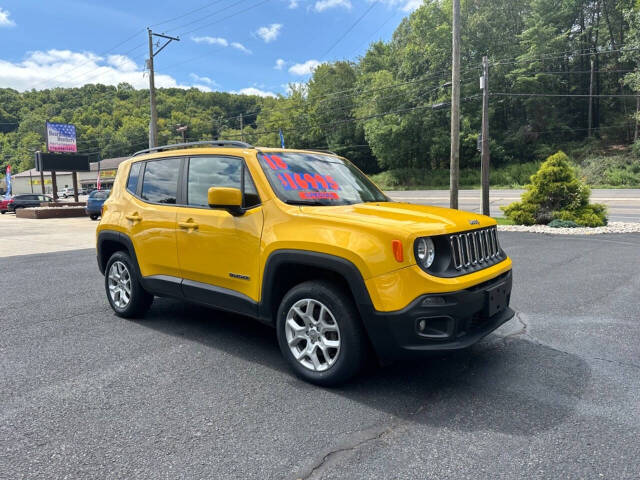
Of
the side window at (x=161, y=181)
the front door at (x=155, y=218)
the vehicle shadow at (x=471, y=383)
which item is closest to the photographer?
the vehicle shadow at (x=471, y=383)

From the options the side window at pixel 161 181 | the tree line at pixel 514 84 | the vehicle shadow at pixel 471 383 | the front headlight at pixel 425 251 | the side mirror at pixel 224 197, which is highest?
the tree line at pixel 514 84

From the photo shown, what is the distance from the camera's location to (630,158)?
37.7 metres

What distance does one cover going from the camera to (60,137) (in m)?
39.7

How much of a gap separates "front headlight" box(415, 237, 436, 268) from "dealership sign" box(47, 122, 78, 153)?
42612 millimetres

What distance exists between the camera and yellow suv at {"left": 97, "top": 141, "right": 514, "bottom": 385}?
3098 mm

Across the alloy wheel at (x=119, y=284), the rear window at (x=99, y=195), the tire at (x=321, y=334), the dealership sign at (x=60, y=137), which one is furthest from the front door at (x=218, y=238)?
the dealership sign at (x=60, y=137)

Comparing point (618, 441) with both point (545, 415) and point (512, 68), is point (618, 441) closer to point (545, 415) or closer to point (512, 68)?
point (545, 415)

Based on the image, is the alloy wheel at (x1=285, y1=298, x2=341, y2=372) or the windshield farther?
the windshield

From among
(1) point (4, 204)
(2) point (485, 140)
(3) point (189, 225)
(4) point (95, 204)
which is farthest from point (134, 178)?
(1) point (4, 204)

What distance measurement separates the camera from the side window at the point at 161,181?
4594mm

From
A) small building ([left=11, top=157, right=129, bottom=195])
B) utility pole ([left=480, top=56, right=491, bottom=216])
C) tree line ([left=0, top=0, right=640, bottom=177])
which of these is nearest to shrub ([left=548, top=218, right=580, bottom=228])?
utility pole ([left=480, top=56, right=491, bottom=216])

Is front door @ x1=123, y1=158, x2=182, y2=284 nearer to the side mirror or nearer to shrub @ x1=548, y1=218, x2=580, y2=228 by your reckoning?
the side mirror

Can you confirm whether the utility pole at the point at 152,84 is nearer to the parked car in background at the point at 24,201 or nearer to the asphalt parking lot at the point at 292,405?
the parked car in background at the point at 24,201

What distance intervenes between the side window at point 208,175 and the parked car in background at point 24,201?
35423 millimetres
